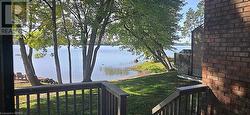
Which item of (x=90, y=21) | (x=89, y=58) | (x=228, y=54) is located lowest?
(x=89, y=58)

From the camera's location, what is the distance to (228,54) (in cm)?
342

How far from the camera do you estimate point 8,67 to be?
1761 mm

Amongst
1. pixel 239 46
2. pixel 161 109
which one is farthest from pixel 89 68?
pixel 239 46

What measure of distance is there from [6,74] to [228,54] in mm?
2772

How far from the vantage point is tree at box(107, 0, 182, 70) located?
1171cm

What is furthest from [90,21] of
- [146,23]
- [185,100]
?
[185,100]

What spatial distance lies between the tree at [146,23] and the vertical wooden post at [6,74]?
9.84 m

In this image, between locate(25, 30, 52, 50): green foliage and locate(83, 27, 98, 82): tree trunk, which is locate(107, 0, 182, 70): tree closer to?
locate(83, 27, 98, 82): tree trunk

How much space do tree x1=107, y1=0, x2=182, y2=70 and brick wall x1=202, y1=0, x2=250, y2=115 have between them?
25.4 feet

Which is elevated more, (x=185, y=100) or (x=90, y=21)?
(x=90, y=21)

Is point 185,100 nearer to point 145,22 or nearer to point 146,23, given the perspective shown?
point 145,22

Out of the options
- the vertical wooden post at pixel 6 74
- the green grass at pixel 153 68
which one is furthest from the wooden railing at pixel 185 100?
the green grass at pixel 153 68

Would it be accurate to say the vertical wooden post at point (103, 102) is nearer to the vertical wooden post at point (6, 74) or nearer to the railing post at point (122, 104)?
the railing post at point (122, 104)

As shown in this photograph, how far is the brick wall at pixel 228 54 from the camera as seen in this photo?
315 cm
